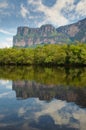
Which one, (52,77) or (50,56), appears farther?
(50,56)

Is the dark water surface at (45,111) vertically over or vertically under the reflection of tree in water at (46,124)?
over

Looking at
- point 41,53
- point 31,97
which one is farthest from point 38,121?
point 41,53

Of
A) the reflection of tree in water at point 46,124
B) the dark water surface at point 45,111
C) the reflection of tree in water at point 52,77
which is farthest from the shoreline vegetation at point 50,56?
the reflection of tree in water at point 46,124

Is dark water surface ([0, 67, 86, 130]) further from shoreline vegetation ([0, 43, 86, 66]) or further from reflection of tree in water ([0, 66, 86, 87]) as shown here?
shoreline vegetation ([0, 43, 86, 66])

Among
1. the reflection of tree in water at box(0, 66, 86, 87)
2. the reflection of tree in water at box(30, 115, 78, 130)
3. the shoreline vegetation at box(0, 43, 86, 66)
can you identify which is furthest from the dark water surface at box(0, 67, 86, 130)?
the shoreline vegetation at box(0, 43, 86, 66)

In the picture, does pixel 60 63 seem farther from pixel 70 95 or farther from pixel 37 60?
pixel 70 95

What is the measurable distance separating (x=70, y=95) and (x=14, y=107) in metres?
9.66

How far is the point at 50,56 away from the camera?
144250 millimetres

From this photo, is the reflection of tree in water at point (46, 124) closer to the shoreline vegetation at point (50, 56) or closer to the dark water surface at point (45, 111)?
the dark water surface at point (45, 111)

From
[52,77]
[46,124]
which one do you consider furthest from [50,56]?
[46,124]

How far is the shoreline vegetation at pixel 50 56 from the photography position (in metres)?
134

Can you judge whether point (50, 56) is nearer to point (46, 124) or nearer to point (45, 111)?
point (45, 111)

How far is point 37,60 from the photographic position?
153m

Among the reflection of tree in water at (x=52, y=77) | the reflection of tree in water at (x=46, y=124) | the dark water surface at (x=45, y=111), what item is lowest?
the reflection of tree in water at (x=46, y=124)
